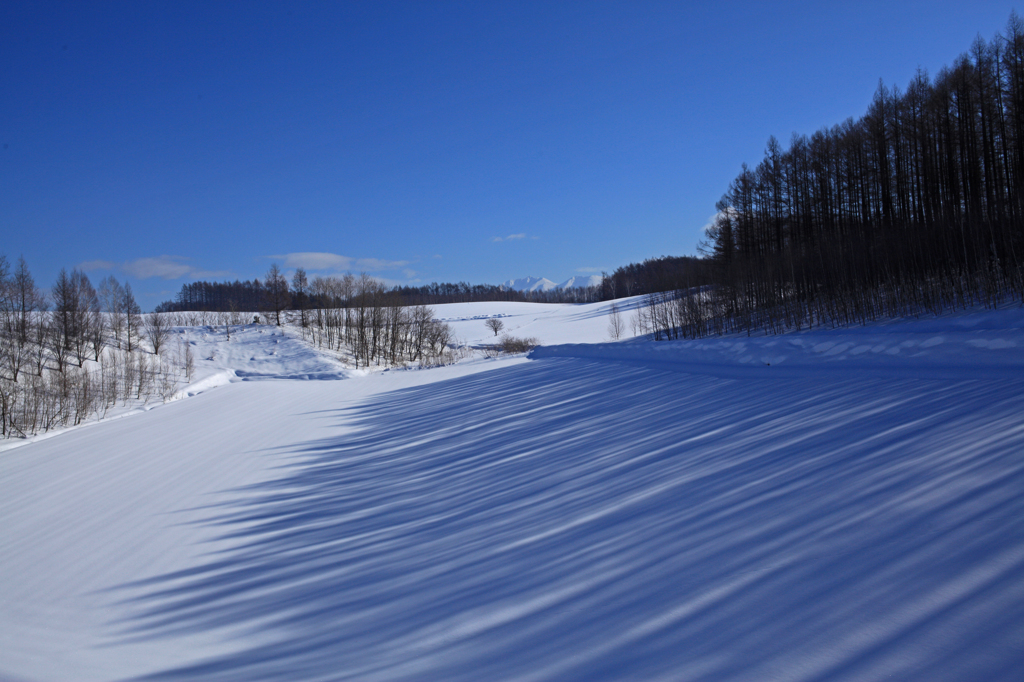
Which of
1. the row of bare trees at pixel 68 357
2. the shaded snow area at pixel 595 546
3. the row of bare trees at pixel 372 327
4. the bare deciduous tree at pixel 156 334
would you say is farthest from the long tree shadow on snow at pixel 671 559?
the bare deciduous tree at pixel 156 334

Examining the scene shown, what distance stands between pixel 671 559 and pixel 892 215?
1015 inches

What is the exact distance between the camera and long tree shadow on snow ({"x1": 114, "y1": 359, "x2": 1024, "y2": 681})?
5.95ft

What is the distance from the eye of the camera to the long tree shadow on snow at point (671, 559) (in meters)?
1.81

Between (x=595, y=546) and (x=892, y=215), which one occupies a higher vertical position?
(x=892, y=215)

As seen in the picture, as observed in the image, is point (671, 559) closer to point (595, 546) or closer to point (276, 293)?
point (595, 546)

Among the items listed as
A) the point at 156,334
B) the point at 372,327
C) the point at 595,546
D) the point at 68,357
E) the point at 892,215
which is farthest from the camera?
the point at 372,327

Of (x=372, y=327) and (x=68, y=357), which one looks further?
(x=372, y=327)

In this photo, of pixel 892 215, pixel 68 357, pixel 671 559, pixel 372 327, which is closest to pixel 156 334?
pixel 68 357

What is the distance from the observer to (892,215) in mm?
20922

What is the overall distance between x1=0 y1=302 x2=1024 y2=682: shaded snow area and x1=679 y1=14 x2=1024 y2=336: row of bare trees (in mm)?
8233

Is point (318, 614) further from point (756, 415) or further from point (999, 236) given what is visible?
point (999, 236)

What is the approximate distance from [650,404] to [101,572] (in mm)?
5924

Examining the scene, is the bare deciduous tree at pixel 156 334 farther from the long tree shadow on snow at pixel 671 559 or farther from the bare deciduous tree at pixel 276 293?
the long tree shadow on snow at pixel 671 559

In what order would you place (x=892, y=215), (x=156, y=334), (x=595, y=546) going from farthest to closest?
(x=156, y=334) < (x=892, y=215) < (x=595, y=546)
